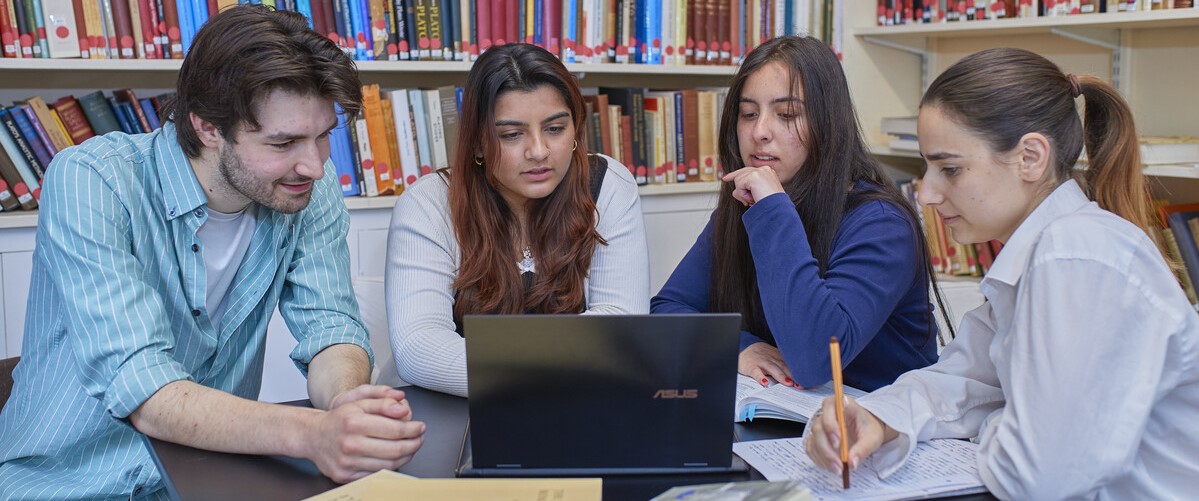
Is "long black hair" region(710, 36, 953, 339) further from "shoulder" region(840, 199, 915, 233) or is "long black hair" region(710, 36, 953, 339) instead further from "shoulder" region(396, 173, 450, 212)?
"shoulder" region(396, 173, 450, 212)

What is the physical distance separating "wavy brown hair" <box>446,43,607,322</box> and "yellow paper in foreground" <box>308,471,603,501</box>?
2.58 feet

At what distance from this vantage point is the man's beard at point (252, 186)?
141 centimetres

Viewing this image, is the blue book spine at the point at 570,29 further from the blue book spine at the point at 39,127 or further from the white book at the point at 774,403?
the white book at the point at 774,403

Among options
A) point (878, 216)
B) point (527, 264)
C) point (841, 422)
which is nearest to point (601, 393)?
point (841, 422)

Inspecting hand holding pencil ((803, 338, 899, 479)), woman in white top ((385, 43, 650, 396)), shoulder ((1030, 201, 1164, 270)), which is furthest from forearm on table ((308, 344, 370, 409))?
shoulder ((1030, 201, 1164, 270))

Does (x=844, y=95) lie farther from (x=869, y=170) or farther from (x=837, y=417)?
(x=837, y=417)

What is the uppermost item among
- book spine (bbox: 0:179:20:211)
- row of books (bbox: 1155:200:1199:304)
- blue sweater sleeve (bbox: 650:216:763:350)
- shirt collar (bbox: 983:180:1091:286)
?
shirt collar (bbox: 983:180:1091:286)

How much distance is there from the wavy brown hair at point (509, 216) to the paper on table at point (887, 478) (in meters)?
0.69

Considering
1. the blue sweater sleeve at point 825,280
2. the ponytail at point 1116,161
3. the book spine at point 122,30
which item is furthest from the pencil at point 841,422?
the book spine at point 122,30

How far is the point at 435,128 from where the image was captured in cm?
249

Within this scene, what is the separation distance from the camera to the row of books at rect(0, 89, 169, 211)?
6.98ft

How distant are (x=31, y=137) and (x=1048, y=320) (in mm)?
2045

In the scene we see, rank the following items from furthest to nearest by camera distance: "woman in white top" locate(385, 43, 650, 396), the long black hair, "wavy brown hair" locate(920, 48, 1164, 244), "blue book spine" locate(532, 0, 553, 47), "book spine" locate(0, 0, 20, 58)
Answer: "blue book spine" locate(532, 0, 553, 47) < "book spine" locate(0, 0, 20, 58) < "woman in white top" locate(385, 43, 650, 396) < the long black hair < "wavy brown hair" locate(920, 48, 1164, 244)

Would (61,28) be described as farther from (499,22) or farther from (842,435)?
(842,435)
